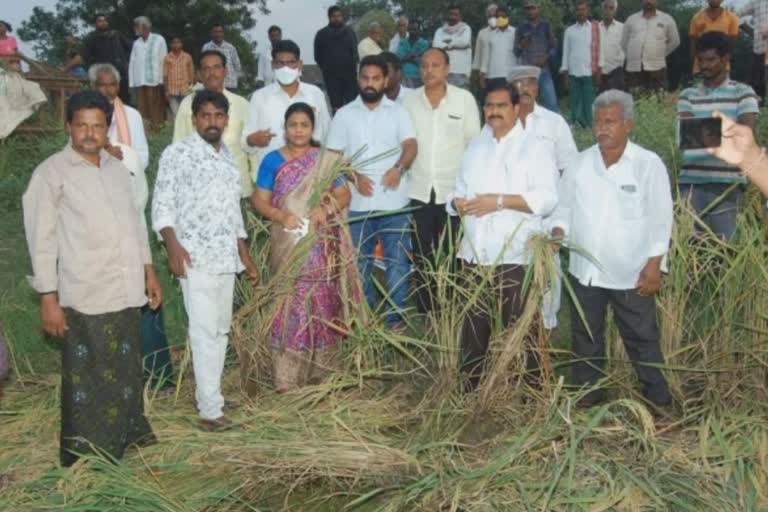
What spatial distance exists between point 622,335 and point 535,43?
6.84 meters

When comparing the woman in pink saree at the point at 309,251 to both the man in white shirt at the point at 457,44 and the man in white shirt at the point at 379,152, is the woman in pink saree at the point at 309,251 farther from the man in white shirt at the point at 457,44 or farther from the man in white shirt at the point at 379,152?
the man in white shirt at the point at 457,44

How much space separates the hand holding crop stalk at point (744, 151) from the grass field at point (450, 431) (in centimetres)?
91

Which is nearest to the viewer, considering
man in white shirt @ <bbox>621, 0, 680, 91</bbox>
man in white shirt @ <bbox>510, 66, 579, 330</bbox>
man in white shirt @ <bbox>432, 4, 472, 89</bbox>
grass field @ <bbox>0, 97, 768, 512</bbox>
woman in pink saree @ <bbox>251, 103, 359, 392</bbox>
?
grass field @ <bbox>0, 97, 768, 512</bbox>

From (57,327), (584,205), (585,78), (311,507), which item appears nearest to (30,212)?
(57,327)

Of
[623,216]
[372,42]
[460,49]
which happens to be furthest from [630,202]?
[372,42]

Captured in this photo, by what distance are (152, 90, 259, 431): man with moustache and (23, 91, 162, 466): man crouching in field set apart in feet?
0.90

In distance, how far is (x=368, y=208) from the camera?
5.34 metres

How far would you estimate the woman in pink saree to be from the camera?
4523 mm

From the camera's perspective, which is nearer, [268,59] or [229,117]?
[229,117]

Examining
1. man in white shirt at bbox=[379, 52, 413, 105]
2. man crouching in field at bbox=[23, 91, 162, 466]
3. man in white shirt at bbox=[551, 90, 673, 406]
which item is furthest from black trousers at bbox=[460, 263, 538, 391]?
man in white shirt at bbox=[379, 52, 413, 105]

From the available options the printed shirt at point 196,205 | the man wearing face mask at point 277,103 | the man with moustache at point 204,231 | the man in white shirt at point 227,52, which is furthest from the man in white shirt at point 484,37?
the printed shirt at point 196,205

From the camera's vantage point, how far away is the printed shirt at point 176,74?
11.6 meters

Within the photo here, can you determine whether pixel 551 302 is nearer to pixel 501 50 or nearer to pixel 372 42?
pixel 501 50

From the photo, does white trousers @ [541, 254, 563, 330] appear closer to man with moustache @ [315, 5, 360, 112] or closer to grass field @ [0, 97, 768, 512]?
grass field @ [0, 97, 768, 512]
